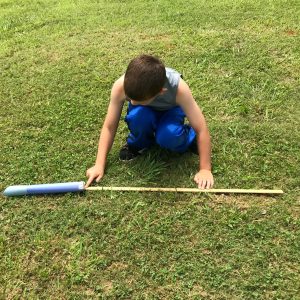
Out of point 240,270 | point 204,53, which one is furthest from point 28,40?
point 240,270

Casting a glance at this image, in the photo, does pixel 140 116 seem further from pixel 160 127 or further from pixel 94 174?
pixel 94 174

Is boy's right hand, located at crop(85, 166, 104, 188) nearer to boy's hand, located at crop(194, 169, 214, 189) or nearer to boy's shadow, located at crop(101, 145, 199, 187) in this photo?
boy's shadow, located at crop(101, 145, 199, 187)

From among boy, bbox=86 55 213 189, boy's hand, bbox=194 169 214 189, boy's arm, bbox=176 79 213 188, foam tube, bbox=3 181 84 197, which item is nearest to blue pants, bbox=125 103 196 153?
boy, bbox=86 55 213 189

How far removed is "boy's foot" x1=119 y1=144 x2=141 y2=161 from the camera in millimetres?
3070

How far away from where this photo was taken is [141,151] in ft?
10.2

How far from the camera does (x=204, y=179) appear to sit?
9.28 ft

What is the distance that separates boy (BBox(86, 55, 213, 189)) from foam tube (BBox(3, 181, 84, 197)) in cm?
9

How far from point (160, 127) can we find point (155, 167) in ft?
0.97

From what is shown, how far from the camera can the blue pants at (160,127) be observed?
283 cm

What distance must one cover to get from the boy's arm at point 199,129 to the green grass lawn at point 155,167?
86 mm

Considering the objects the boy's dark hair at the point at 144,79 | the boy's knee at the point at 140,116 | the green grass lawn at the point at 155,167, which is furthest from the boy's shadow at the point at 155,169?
the boy's dark hair at the point at 144,79

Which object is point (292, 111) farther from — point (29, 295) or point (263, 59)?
point (29, 295)

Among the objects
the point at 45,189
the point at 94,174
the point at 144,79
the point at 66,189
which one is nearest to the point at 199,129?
the point at 144,79

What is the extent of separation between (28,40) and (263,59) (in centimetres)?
258
